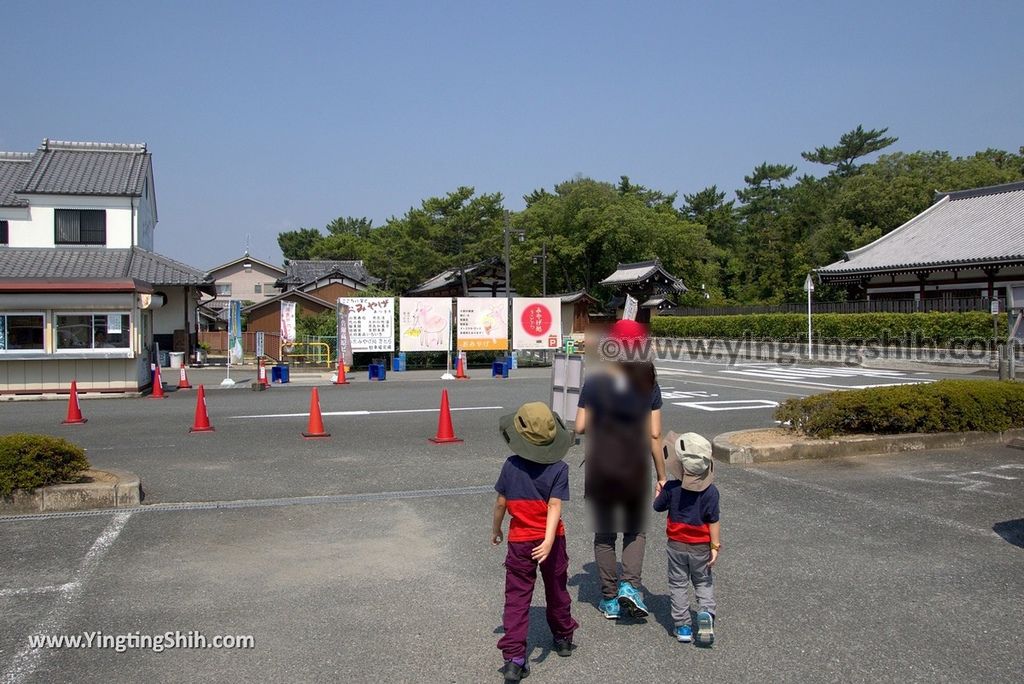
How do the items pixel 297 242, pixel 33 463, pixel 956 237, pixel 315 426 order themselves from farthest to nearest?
pixel 297 242
pixel 956 237
pixel 315 426
pixel 33 463

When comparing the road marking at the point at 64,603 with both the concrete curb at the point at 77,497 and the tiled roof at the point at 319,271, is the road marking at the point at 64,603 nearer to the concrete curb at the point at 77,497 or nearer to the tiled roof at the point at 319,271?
the concrete curb at the point at 77,497

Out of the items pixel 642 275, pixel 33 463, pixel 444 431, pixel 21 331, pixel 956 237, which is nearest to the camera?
pixel 33 463

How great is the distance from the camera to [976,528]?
6.76 metres

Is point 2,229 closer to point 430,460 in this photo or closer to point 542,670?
point 430,460

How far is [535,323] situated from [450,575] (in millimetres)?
22752

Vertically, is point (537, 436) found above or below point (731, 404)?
above

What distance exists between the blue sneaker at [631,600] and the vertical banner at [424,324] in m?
22.3

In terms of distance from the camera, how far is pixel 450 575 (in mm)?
5633

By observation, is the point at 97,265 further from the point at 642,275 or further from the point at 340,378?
the point at 642,275

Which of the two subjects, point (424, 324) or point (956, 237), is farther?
point (956, 237)

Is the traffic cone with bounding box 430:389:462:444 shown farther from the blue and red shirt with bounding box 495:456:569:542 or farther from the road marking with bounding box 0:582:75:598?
the blue and red shirt with bounding box 495:456:569:542

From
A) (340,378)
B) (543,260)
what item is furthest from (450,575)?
(543,260)

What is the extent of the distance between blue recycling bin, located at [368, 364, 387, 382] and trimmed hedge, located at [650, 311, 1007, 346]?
20.2 meters

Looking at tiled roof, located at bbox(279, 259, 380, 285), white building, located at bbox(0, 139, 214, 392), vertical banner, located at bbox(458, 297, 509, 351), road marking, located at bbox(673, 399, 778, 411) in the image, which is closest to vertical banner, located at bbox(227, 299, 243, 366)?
white building, located at bbox(0, 139, 214, 392)
